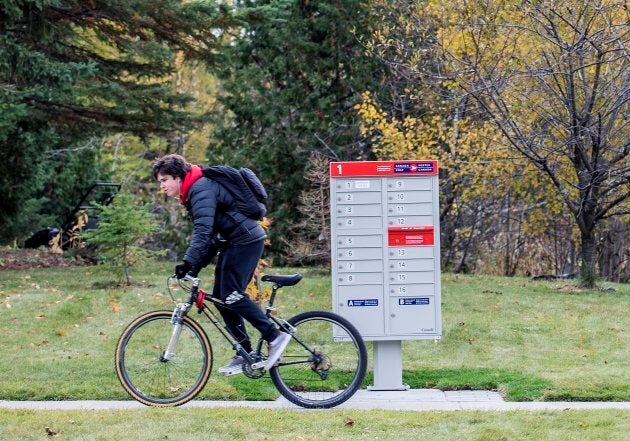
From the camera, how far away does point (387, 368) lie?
830cm

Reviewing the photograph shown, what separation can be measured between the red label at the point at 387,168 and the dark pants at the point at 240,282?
1.18 meters

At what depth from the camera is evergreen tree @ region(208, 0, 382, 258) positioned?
68.2ft

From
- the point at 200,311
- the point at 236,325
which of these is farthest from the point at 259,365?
the point at 200,311

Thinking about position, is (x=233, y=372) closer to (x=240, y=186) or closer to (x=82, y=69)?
(x=240, y=186)

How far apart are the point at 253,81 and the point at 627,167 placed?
9.71m

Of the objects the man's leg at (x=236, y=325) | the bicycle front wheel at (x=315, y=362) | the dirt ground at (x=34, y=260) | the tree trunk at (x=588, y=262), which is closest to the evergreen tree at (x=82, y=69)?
the dirt ground at (x=34, y=260)

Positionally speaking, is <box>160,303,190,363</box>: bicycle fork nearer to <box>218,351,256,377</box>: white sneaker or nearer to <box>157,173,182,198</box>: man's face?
<box>218,351,256,377</box>: white sneaker

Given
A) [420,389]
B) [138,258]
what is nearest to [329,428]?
[420,389]

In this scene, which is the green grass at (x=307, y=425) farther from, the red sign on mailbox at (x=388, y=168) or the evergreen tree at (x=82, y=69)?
the evergreen tree at (x=82, y=69)

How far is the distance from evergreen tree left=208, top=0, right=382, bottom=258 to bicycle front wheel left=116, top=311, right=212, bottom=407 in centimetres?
1312

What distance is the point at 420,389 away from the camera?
8.48 metres

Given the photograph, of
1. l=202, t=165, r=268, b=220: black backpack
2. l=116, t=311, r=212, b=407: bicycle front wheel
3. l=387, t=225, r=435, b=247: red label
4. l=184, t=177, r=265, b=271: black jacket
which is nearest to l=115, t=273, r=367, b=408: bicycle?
l=116, t=311, r=212, b=407: bicycle front wheel

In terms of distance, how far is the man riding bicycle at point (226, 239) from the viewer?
721cm

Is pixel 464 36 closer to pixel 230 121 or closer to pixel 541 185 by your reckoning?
pixel 541 185
